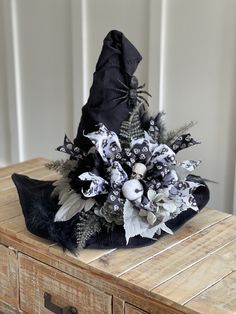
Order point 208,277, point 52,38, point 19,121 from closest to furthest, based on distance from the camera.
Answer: point 208,277 < point 52,38 < point 19,121

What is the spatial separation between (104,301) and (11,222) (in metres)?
0.31

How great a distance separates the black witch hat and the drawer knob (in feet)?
0.39

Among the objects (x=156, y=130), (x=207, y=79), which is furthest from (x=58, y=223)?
(x=207, y=79)

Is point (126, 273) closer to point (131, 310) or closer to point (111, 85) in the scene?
point (131, 310)

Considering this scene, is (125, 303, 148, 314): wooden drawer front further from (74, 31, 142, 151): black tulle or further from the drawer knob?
(74, 31, 142, 151): black tulle

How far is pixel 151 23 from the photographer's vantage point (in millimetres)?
1399

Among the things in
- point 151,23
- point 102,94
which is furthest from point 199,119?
point 102,94

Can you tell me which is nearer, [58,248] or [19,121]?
[58,248]

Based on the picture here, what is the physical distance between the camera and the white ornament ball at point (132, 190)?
977mm

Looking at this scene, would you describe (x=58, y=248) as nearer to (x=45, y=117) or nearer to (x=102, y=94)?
(x=102, y=94)

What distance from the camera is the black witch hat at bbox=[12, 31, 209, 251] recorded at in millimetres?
987

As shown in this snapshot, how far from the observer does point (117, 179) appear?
3.23 feet

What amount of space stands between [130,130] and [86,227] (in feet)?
0.69

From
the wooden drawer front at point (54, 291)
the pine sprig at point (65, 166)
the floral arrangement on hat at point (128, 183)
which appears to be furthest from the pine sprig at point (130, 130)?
the wooden drawer front at point (54, 291)
